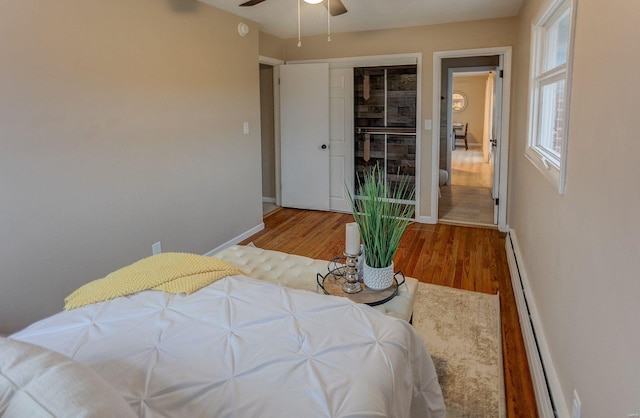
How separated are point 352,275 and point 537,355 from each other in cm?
105

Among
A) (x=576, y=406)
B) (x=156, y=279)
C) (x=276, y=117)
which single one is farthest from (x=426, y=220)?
(x=156, y=279)

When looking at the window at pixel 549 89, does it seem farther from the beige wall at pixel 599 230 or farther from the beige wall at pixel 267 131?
the beige wall at pixel 267 131

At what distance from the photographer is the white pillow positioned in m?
0.81

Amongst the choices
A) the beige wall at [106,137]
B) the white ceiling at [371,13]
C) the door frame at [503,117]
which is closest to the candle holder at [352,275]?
the beige wall at [106,137]

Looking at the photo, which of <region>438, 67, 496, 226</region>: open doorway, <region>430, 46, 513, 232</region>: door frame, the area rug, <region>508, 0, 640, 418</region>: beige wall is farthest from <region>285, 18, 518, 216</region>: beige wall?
<region>508, 0, 640, 418</region>: beige wall

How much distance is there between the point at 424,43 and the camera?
4.89 m

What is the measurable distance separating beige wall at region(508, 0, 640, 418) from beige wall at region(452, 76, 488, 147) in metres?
11.8

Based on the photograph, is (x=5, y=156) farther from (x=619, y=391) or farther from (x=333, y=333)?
(x=619, y=391)

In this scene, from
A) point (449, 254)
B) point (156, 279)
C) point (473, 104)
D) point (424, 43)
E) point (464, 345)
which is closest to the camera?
point (156, 279)

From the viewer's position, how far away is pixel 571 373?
1.69m

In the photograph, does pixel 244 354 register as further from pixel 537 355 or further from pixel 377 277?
pixel 537 355

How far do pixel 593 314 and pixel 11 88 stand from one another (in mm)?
2920

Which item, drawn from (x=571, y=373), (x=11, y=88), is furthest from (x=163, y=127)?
(x=571, y=373)

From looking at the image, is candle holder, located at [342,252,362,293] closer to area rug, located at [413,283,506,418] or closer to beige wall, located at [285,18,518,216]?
area rug, located at [413,283,506,418]
